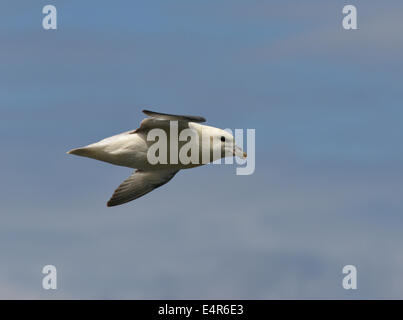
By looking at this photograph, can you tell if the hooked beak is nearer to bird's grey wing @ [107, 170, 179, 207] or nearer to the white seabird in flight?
the white seabird in flight

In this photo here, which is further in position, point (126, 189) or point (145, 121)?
point (126, 189)

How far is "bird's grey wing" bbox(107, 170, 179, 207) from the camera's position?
98.0ft

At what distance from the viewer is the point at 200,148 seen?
27.8 metres

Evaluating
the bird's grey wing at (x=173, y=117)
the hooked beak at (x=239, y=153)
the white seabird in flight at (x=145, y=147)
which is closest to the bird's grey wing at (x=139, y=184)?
the white seabird in flight at (x=145, y=147)

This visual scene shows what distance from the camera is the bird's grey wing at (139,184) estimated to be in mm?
29875

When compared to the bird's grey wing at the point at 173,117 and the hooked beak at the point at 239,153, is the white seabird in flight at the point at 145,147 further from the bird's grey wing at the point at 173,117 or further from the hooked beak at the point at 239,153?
the bird's grey wing at the point at 173,117

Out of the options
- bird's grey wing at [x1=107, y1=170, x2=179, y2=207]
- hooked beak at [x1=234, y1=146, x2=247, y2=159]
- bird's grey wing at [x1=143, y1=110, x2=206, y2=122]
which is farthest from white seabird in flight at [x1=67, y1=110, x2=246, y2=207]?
bird's grey wing at [x1=107, y1=170, x2=179, y2=207]

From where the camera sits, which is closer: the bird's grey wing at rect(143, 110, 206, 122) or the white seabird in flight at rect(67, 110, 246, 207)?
the bird's grey wing at rect(143, 110, 206, 122)

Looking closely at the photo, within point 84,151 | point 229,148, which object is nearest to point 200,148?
point 229,148

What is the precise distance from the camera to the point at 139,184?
30062 millimetres

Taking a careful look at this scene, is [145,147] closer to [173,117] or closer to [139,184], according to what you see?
[173,117]
